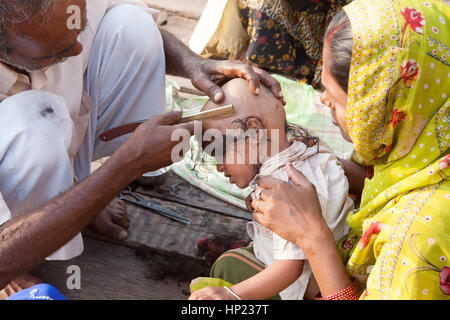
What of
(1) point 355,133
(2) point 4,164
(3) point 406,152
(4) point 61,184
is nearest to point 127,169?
(4) point 61,184

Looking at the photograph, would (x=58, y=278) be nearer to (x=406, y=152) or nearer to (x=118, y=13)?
(x=118, y=13)

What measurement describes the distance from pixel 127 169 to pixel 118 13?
953mm

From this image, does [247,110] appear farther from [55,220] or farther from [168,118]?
[55,220]

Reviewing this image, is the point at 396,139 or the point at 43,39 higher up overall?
the point at 43,39

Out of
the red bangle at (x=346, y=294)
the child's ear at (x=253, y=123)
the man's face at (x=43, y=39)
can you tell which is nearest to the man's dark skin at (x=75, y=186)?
the man's face at (x=43, y=39)

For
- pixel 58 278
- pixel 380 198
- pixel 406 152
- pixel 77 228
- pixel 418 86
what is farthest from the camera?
pixel 58 278

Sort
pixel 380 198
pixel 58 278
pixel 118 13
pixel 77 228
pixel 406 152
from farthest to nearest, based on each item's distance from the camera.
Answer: pixel 118 13 < pixel 58 278 < pixel 77 228 < pixel 380 198 < pixel 406 152

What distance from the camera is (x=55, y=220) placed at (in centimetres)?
183

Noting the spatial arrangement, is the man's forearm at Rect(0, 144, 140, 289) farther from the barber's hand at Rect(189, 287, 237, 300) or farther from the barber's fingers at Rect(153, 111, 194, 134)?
the barber's hand at Rect(189, 287, 237, 300)

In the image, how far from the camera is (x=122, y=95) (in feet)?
8.18

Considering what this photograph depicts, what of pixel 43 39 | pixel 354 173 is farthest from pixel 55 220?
pixel 354 173

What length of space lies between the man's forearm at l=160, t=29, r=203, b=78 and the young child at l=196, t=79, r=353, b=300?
0.53 metres

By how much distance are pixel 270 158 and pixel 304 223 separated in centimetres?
35
